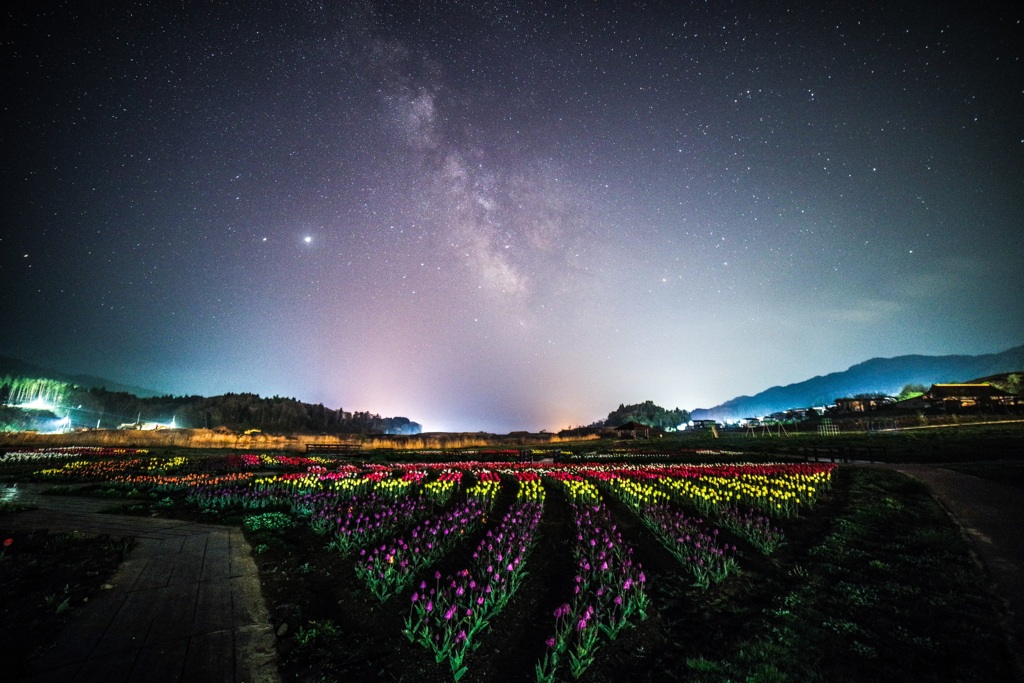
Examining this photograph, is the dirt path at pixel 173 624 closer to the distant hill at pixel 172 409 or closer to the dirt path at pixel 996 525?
the dirt path at pixel 996 525

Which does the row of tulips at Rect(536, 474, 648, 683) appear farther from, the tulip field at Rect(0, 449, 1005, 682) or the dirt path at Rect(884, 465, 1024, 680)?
the dirt path at Rect(884, 465, 1024, 680)

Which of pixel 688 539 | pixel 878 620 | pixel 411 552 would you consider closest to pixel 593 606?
pixel 688 539

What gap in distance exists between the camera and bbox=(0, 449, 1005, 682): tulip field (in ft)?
13.9

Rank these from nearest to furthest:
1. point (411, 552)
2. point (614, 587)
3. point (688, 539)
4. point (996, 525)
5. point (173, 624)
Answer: point (173, 624) < point (614, 587) < point (411, 552) < point (688, 539) < point (996, 525)

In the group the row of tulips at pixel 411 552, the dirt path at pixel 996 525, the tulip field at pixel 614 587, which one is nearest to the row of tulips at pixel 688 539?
the tulip field at pixel 614 587

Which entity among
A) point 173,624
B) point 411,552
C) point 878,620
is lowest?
point 878,620

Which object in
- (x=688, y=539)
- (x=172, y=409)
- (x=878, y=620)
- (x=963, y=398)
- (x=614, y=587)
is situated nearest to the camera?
(x=878, y=620)

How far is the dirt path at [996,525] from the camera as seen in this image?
5504 millimetres

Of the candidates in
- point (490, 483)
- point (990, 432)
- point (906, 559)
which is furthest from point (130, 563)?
point (990, 432)

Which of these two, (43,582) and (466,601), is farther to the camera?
(466,601)

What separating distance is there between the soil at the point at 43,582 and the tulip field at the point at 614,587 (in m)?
2.10

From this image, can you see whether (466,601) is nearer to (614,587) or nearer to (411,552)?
(411,552)

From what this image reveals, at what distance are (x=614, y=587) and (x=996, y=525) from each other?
10.0 metres

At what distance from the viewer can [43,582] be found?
5.43 m
